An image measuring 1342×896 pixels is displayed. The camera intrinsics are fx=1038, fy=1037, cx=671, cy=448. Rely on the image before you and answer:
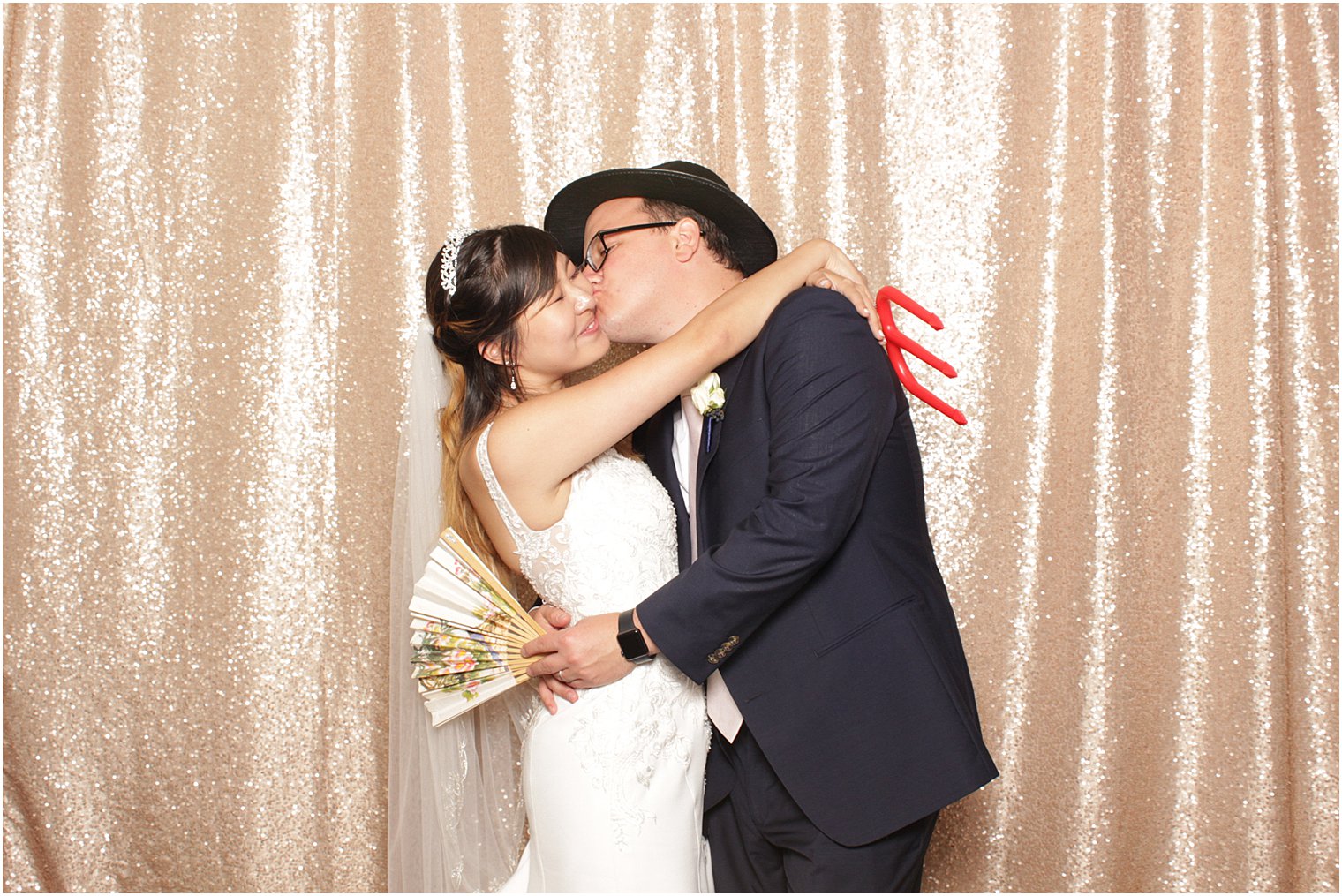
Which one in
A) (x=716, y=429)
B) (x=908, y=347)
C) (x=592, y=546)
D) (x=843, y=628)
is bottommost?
(x=843, y=628)

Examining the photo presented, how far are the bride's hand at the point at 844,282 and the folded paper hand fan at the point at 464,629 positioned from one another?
726 mm

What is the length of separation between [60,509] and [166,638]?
0.38 metres

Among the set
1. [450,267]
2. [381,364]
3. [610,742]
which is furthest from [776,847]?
[381,364]

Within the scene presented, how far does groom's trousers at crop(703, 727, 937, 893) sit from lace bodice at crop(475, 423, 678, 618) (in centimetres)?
33

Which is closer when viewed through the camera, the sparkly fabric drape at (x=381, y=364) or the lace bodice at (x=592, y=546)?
the lace bodice at (x=592, y=546)

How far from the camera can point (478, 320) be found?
1.76 m

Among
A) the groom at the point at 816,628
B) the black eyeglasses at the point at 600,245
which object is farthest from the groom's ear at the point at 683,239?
the groom at the point at 816,628

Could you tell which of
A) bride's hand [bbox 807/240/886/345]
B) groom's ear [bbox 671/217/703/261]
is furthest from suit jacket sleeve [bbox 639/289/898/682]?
groom's ear [bbox 671/217/703/261]

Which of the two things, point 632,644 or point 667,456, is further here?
point 667,456

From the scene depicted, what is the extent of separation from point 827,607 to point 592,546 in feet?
1.25

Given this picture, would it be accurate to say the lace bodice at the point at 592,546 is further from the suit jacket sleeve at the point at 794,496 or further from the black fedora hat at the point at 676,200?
the black fedora hat at the point at 676,200

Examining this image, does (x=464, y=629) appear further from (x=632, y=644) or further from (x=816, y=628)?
(x=816, y=628)

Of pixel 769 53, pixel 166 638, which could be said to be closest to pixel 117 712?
pixel 166 638

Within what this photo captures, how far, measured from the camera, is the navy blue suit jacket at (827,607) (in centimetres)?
151
